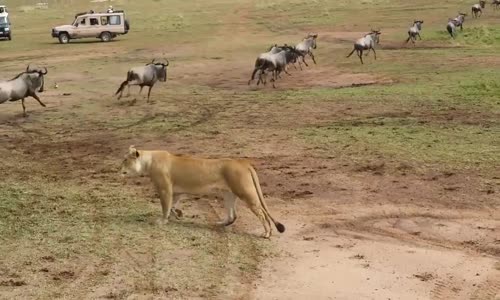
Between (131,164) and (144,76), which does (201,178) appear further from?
(144,76)

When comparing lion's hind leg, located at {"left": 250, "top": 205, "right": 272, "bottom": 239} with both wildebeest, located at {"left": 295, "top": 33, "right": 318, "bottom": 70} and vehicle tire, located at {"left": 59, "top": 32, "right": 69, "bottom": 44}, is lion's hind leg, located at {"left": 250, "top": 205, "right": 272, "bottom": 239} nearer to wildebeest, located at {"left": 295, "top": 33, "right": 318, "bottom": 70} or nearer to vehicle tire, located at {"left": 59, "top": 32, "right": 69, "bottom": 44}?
wildebeest, located at {"left": 295, "top": 33, "right": 318, "bottom": 70}

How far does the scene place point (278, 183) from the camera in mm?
12711

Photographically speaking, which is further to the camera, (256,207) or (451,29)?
(451,29)

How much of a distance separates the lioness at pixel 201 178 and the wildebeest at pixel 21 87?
10.2 meters

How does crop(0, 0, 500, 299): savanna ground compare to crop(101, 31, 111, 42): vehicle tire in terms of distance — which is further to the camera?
crop(101, 31, 111, 42): vehicle tire

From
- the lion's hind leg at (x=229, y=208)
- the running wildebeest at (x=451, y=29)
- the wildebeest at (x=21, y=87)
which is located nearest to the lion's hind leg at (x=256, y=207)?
the lion's hind leg at (x=229, y=208)

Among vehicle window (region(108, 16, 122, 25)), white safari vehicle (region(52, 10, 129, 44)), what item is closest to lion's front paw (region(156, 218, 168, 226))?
white safari vehicle (region(52, 10, 129, 44))

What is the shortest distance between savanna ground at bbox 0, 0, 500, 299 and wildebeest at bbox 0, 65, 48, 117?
0.52 metres

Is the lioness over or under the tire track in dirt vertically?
over

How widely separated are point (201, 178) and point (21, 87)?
11402mm

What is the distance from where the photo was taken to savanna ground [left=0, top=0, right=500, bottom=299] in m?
8.57

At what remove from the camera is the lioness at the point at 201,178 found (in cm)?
959

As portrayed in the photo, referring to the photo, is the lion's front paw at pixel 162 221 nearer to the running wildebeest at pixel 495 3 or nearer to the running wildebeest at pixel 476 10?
the running wildebeest at pixel 476 10

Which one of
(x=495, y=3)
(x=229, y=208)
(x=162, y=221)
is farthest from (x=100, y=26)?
(x=229, y=208)
